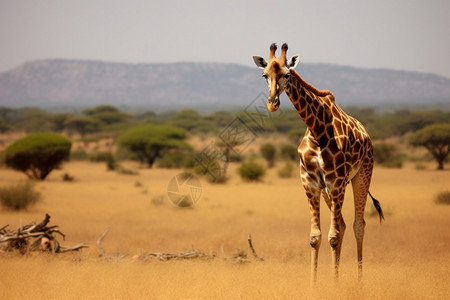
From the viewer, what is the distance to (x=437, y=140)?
101 feet

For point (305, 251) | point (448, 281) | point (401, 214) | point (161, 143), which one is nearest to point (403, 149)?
point (161, 143)

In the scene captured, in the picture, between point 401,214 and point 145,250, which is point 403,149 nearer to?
point 401,214

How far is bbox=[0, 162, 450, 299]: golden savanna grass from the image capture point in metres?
7.23

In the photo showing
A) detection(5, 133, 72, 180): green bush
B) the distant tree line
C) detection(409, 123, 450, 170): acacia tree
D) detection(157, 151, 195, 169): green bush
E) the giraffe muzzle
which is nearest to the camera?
the giraffe muzzle

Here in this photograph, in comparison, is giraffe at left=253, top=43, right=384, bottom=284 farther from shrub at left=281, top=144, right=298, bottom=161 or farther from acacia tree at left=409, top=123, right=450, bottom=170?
shrub at left=281, top=144, right=298, bottom=161

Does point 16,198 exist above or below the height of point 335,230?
below

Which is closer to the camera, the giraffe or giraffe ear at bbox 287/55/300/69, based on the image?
giraffe ear at bbox 287/55/300/69

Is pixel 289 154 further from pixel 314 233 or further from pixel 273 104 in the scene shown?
pixel 273 104

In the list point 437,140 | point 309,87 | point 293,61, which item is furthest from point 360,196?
point 437,140

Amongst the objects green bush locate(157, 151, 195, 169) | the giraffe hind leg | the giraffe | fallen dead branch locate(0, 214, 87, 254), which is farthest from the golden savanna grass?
green bush locate(157, 151, 195, 169)

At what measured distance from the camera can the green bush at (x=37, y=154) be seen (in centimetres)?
2477

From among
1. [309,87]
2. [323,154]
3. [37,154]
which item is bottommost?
[37,154]

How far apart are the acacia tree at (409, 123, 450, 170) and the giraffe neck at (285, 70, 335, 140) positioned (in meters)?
25.3

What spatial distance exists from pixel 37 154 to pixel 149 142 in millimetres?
11893
